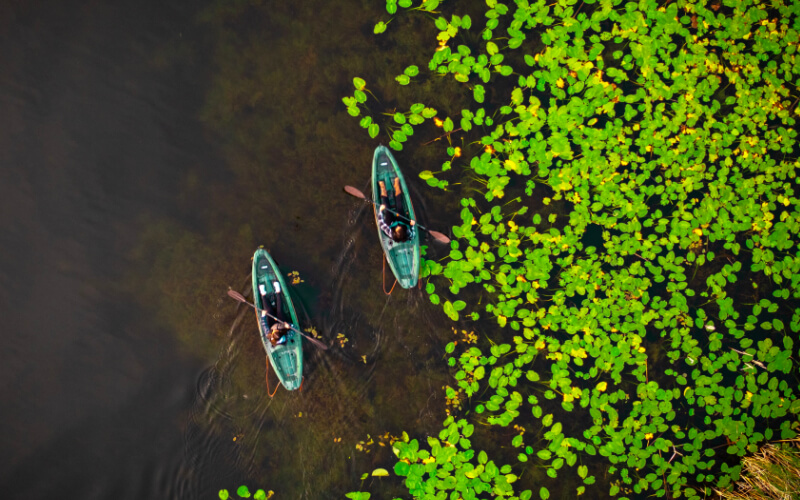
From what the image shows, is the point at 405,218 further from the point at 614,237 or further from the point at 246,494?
the point at 246,494

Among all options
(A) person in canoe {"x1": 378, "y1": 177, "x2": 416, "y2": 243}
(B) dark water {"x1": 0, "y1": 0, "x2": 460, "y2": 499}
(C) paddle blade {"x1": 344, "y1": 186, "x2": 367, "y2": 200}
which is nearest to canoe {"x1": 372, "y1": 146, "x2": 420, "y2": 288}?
(A) person in canoe {"x1": 378, "y1": 177, "x2": 416, "y2": 243}

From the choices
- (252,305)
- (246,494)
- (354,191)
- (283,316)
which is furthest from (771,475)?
(252,305)

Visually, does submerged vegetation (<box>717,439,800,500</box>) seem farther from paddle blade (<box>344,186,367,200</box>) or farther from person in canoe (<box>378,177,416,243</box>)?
paddle blade (<box>344,186,367,200</box>)

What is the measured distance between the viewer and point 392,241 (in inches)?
203

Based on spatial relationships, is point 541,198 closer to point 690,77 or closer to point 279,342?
point 690,77

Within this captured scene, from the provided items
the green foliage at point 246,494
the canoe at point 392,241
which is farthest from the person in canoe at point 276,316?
the green foliage at point 246,494

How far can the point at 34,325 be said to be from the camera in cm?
516

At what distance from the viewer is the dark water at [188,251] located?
5.17m

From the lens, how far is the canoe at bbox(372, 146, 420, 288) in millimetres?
5156

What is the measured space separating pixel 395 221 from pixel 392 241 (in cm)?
23

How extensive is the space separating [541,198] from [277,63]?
3414 millimetres

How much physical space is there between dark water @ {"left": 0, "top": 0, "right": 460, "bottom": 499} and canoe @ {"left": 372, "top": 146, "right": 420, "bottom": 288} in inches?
9.7

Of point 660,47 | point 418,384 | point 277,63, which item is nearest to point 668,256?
point 660,47

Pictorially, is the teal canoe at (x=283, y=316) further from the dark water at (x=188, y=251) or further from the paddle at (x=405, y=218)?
the paddle at (x=405, y=218)
